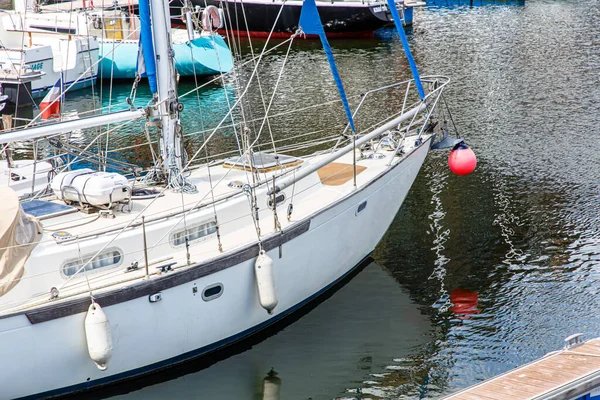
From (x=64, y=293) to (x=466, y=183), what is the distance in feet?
40.9

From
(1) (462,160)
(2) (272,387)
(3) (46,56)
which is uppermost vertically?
(3) (46,56)

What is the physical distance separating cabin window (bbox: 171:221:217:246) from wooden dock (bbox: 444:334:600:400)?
5059mm

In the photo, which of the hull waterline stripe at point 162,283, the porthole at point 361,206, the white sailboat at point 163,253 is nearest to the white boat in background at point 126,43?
the porthole at point 361,206

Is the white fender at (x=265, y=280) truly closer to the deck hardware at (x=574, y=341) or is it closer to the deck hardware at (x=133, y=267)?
the deck hardware at (x=133, y=267)

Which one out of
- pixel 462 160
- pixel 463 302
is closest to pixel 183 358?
pixel 463 302

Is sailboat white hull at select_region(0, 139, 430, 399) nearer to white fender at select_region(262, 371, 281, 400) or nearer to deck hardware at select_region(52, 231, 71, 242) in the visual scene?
white fender at select_region(262, 371, 281, 400)

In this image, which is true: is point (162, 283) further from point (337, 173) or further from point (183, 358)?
point (337, 173)

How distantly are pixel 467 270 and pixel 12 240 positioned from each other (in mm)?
9175

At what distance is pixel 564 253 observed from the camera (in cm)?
1752

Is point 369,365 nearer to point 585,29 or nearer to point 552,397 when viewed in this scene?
point 552,397

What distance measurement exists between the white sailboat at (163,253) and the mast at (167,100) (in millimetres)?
22

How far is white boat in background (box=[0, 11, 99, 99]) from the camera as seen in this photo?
109 ft

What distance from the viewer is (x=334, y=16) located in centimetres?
4559

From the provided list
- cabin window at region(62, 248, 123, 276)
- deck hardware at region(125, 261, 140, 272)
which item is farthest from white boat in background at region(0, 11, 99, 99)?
deck hardware at region(125, 261, 140, 272)
